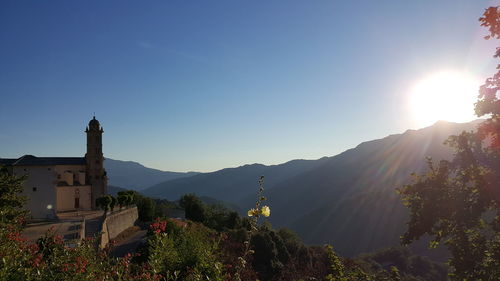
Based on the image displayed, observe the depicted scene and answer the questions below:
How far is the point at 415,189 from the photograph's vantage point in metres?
5.15

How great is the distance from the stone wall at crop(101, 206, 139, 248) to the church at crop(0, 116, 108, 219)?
700 cm

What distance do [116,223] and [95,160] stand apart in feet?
57.8

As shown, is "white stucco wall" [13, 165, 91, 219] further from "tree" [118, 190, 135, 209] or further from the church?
"tree" [118, 190, 135, 209]

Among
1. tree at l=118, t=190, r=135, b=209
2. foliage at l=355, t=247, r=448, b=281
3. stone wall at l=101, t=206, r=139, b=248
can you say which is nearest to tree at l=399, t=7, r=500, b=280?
stone wall at l=101, t=206, r=139, b=248

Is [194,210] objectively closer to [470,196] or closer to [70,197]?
[70,197]

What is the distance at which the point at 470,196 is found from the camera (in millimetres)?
4746

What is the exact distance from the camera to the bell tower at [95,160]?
43.7 metres

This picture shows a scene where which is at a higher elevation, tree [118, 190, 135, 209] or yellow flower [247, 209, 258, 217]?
yellow flower [247, 209, 258, 217]

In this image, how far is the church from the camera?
110ft

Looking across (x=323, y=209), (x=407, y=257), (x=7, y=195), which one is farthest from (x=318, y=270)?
(x=323, y=209)

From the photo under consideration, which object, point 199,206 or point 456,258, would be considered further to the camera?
point 199,206

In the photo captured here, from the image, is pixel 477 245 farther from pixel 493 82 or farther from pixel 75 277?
pixel 75 277

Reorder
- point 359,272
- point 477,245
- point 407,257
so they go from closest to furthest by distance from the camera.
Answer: point 477,245 → point 359,272 → point 407,257

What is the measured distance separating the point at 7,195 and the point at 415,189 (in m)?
18.1
